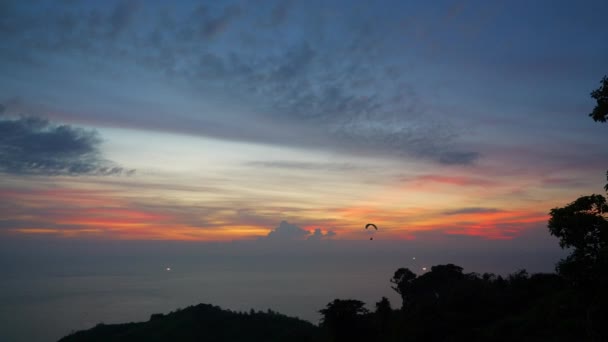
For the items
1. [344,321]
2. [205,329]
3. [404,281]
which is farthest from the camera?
[404,281]

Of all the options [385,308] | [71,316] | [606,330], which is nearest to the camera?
[606,330]

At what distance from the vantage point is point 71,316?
6511 inches

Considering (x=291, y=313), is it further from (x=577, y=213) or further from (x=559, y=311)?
(x=577, y=213)

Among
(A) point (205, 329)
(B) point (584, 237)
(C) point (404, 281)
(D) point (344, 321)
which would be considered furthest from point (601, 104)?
(A) point (205, 329)

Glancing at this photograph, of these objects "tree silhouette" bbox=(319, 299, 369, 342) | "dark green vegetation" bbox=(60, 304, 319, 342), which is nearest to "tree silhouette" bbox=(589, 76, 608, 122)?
"tree silhouette" bbox=(319, 299, 369, 342)

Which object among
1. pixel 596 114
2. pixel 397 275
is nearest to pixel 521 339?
pixel 596 114

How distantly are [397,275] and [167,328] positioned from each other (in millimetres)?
37432

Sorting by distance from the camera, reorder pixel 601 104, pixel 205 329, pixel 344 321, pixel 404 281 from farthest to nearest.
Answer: pixel 404 281 < pixel 205 329 < pixel 344 321 < pixel 601 104

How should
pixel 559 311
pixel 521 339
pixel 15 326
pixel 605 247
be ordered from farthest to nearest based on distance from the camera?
pixel 15 326
pixel 559 311
pixel 521 339
pixel 605 247

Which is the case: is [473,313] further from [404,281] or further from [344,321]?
[404,281]

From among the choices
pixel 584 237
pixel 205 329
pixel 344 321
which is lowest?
pixel 205 329

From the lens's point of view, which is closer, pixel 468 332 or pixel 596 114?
pixel 596 114

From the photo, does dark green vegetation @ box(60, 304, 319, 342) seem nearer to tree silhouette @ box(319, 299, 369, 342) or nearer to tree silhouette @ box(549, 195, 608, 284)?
tree silhouette @ box(319, 299, 369, 342)

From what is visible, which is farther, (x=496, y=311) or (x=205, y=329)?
(x=205, y=329)
